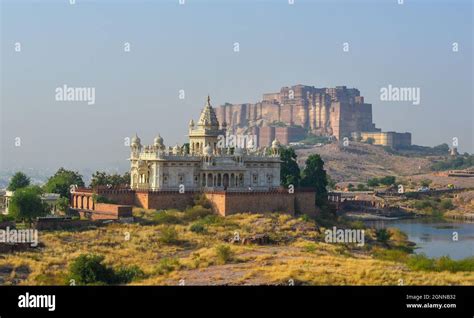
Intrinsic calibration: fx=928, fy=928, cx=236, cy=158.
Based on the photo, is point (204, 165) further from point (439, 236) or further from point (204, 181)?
point (439, 236)

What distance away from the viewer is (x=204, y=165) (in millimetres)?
54500

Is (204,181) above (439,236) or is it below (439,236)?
above

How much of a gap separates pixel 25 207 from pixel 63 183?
35.0 ft

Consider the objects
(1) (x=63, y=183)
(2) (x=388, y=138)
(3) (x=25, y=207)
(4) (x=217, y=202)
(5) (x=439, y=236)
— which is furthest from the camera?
(2) (x=388, y=138)

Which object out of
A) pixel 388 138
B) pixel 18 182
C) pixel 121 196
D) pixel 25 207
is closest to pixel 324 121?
pixel 388 138

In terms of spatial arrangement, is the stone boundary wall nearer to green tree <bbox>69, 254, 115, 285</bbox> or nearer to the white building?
the white building

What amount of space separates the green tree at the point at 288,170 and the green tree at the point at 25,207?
19.1 meters

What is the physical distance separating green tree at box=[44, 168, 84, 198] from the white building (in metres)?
4.37

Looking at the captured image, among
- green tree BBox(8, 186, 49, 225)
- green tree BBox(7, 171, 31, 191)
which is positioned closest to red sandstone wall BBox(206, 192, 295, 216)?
green tree BBox(8, 186, 49, 225)

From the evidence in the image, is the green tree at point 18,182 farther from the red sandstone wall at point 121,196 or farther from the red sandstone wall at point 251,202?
the red sandstone wall at point 251,202

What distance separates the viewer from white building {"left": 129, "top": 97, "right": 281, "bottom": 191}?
53.7 meters

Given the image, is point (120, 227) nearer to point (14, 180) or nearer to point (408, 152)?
point (14, 180)

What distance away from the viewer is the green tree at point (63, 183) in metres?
56.7

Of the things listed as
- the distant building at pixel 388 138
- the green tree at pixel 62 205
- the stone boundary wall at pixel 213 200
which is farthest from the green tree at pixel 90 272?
the distant building at pixel 388 138
